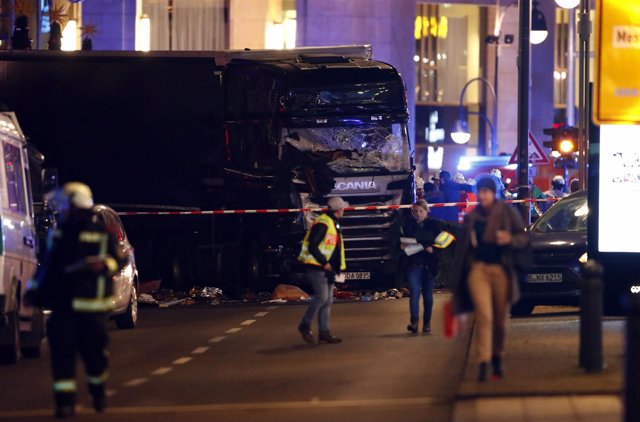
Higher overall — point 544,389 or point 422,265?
point 422,265

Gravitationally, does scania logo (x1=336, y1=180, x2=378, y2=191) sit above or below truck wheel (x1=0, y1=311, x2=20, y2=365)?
above

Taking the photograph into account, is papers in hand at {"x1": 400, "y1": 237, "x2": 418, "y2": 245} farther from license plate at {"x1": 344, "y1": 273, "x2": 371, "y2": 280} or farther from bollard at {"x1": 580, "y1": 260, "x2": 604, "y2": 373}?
license plate at {"x1": 344, "y1": 273, "x2": 371, "y2": 280}

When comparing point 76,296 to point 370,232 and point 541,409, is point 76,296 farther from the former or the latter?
point 370,232

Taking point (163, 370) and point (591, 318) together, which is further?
point (163, 370)

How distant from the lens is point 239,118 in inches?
1072

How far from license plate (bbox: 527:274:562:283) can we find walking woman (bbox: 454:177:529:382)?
690 centimetres

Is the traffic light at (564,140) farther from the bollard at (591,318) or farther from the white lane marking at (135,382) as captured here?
the bollard at (591,318)

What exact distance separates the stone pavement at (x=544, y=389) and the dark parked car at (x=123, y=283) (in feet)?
18.4

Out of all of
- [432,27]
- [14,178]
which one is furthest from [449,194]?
[432,27]

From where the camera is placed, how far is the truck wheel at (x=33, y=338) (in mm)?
17953

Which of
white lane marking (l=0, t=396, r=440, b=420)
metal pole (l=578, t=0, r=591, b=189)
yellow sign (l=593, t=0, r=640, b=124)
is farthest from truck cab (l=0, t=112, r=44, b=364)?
metal pole (l=578, t=0, r=591, b=189)

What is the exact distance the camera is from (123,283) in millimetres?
21172

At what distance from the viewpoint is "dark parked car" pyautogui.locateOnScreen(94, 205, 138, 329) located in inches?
824

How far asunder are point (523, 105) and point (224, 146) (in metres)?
5.11
